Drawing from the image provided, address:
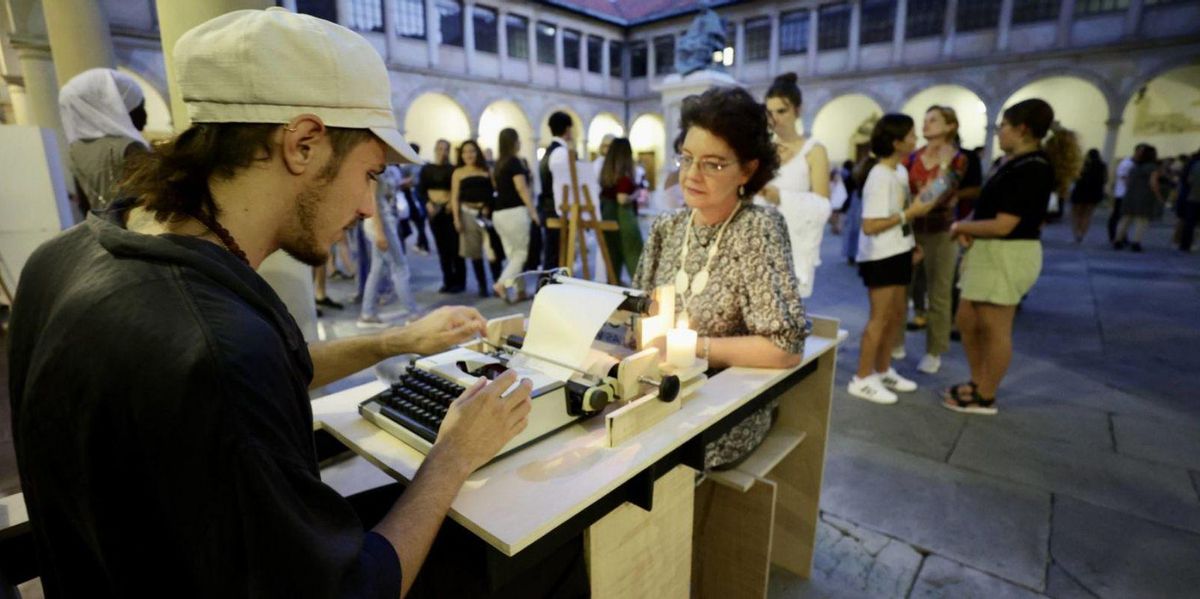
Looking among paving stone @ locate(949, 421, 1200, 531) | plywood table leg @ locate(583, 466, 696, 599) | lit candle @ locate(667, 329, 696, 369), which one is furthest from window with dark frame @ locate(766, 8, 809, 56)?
plywood table leg @ locate(583, 466, 696, 599)

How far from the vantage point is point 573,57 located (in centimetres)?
2539

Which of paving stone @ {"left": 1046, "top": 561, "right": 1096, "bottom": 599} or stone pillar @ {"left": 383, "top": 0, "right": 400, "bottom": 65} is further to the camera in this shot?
stone pillar @ {"left": 383, "top": 0, "right": 400, "bottom": 65}

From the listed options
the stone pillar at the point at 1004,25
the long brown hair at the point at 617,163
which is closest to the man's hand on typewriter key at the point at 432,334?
the long brown hair at the point at 617,163

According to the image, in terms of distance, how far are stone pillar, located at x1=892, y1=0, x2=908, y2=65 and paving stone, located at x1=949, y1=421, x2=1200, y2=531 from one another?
21.1m

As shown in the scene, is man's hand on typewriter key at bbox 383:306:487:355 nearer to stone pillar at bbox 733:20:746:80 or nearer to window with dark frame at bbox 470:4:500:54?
window with dark frame at bbox 470:4:500:54

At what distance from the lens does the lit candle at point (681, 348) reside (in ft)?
4.84

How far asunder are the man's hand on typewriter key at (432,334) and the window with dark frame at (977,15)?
76.1ft

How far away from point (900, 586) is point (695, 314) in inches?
50.7

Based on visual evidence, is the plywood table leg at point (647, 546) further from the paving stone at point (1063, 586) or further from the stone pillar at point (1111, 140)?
the stone pillar at point (1111, 140)

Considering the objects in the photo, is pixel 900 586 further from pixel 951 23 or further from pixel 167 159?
pixel 951 23

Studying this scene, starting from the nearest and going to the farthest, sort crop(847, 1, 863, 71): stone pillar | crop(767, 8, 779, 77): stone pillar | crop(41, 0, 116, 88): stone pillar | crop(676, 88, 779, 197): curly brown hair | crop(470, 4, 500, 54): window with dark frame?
crop(676, 88, 779, 197): curly brown hair < crop(41, 0, 116, 88): stone pillar < crop(847, 1, 863, 71): stone pillar < crop(470, 4, 500, 54): window with dark frame < crop(767, 8, 779, 77): stone pillar

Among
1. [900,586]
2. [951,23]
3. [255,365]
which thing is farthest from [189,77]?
[951,23]

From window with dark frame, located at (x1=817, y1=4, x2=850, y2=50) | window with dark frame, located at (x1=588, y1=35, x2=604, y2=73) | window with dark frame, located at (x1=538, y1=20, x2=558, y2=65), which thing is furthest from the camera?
window with dark frame, located at (x1=588, y1=35, x2=604, y2=73)

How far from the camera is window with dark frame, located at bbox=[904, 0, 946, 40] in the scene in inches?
758
